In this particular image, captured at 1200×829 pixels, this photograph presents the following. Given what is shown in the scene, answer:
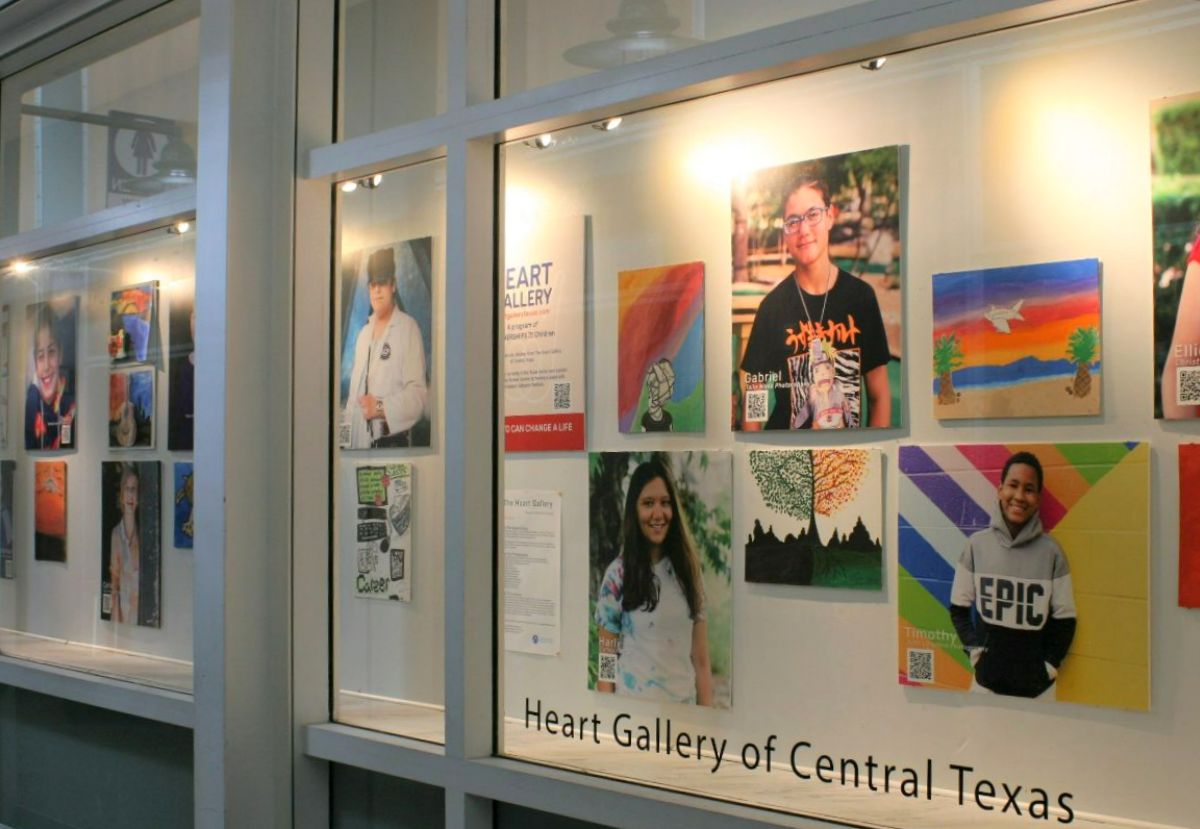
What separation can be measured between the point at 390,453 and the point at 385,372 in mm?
202

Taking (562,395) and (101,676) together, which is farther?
(101,676)

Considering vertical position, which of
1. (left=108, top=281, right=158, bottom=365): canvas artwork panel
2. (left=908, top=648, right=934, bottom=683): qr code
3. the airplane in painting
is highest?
(left=108, top=281, right=158, bottom=365): canvas artwork panel

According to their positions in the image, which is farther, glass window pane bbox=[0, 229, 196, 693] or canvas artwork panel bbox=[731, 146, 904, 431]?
glass window pane bbox=[0, 229, 196, 693]

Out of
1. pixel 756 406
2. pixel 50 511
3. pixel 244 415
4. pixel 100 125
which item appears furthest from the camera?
pixel 50 511

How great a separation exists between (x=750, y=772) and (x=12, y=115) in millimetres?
3579

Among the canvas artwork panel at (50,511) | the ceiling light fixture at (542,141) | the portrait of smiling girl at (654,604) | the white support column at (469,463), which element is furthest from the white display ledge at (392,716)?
the canvas artwork panel at (50,511)

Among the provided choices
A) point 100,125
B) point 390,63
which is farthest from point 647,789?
point 100,125

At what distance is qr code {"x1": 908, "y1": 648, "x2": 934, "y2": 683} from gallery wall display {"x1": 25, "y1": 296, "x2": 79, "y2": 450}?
9.58 feet

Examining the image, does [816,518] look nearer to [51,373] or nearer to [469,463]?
[469,463]

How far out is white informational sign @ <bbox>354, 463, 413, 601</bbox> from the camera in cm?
324

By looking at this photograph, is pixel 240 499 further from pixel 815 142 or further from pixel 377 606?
pixel 815 142

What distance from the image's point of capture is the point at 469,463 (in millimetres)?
3010

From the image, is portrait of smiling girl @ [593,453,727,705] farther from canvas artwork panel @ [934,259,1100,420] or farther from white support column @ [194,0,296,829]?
white support column @ [194,0,296,829]

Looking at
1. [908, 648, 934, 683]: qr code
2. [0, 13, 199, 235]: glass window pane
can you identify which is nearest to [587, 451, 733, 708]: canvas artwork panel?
[908, 648, 934, 683]: qr code
